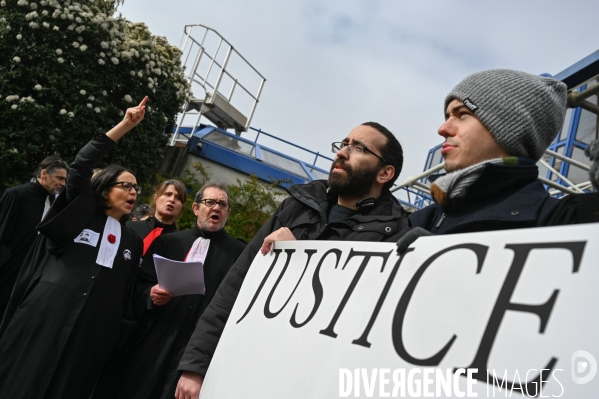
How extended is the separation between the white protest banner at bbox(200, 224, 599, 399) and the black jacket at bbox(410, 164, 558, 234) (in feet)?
0.84

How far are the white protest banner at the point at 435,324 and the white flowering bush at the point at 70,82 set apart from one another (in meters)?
7.67

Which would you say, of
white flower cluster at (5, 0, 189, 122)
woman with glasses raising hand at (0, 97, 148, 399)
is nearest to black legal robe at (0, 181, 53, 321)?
woman with glasses raising hand at (0, 97, 148, 399)

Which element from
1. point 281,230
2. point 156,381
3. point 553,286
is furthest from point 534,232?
point 156,381

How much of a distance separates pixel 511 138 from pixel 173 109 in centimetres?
960

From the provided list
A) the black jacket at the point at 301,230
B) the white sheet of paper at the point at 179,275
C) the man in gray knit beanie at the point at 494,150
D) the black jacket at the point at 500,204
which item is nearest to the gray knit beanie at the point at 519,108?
the man in gray knit beanie at the point at 494,150

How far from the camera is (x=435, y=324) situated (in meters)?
1.27

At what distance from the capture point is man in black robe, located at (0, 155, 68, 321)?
4406mm

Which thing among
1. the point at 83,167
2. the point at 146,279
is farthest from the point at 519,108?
the point at 146,279

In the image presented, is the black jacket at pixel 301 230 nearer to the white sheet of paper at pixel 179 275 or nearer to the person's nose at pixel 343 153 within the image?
the person's nose at pixel 343 153

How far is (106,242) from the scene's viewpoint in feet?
11.5

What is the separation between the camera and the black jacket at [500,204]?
158 centimetres

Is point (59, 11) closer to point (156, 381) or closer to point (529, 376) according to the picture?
point (156, 381)

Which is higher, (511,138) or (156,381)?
(511,138)

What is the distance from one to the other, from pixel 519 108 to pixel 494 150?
169 mm
